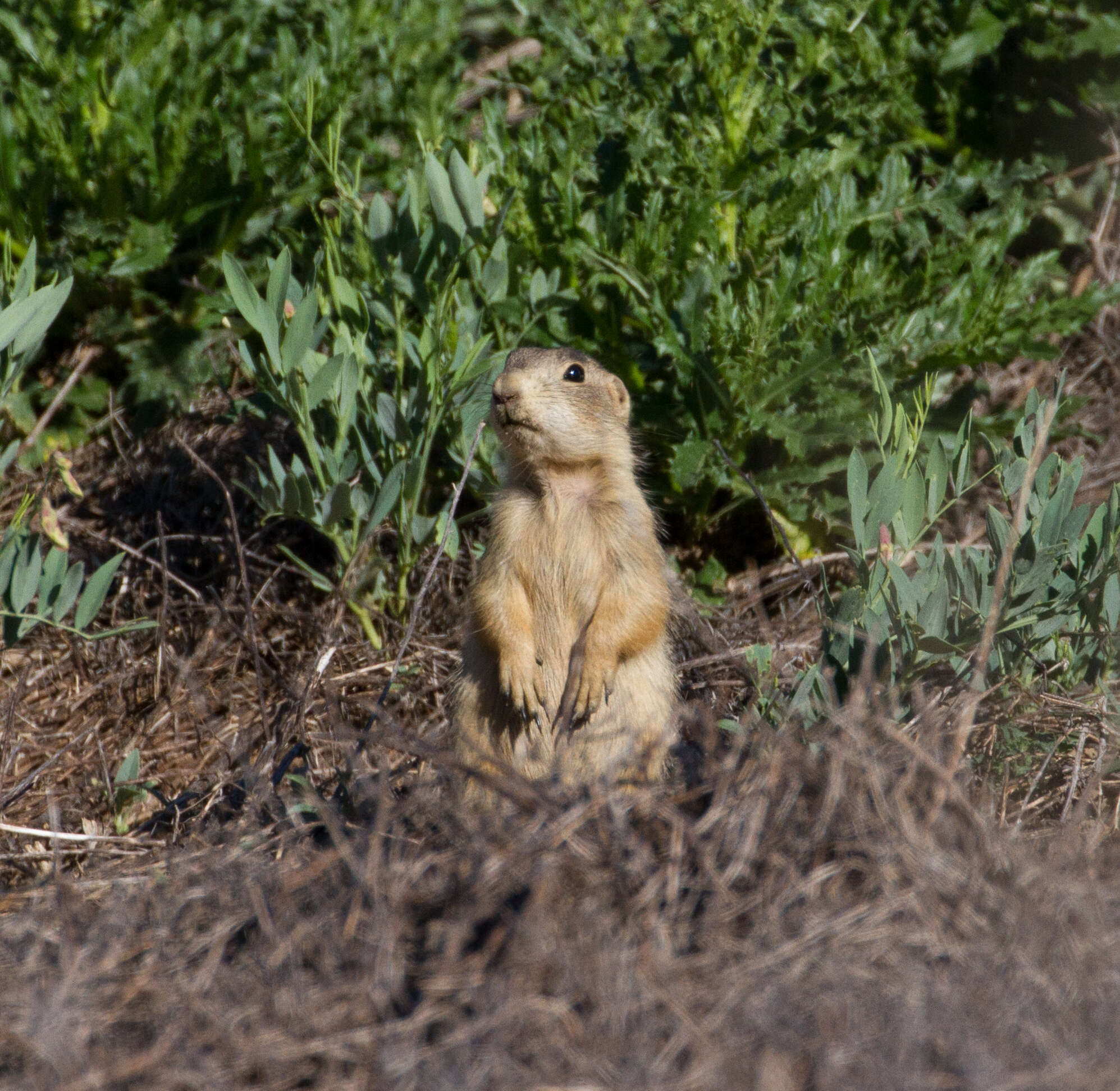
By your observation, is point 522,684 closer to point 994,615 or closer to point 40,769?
point 994,615

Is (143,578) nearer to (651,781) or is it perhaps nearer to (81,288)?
(81,288)

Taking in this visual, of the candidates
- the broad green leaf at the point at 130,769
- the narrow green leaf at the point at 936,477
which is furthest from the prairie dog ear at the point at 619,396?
the broad green leaf at the point at 130,769

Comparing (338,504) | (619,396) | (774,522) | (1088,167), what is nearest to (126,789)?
(338,504)

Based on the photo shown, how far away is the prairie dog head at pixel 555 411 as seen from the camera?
3912mm

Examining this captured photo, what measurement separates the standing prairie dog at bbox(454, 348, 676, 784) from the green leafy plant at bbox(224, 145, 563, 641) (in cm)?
56

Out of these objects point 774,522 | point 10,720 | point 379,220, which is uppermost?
point 379,220

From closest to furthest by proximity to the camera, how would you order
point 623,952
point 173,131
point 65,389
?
1. point 623,952
2. point 173,131
3. point 65,389

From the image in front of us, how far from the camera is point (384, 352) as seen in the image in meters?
4.99

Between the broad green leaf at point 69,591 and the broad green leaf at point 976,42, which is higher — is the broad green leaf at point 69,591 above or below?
below

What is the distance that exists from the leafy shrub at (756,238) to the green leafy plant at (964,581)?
1037 mm

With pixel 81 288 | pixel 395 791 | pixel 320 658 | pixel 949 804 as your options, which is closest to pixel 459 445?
pixel 320 658

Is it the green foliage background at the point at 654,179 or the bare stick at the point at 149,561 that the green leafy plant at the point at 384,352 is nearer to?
the green foliage background at the point at 654,179

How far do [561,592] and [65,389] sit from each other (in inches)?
119

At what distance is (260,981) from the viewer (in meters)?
2.40
